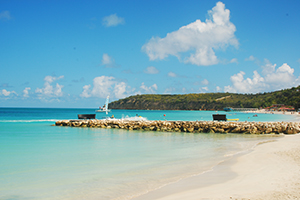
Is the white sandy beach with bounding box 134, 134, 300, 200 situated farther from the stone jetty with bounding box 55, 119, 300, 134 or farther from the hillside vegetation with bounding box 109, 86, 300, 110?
the hillside vegetation with bounding box 109, 86, 300, 110

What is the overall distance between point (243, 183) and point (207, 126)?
760 inches

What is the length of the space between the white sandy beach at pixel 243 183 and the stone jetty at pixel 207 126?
14.6 m

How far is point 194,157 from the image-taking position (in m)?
11.5

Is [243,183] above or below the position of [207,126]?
below

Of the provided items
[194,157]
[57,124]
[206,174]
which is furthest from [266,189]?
[57,124]

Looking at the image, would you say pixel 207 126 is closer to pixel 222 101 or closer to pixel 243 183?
pixel 243 183

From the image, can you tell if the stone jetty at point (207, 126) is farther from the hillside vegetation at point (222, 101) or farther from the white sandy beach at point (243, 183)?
the hillside vegetation at point (222, 101)

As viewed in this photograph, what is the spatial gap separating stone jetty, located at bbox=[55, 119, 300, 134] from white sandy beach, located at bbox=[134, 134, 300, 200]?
1456cm

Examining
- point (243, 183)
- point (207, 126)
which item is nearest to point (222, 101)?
point (207, 126)

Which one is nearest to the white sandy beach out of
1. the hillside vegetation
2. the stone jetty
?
the stone jetty

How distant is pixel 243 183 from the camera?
684 cm

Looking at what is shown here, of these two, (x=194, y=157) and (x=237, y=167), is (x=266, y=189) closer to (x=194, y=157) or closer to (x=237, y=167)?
(x=237, y=167)

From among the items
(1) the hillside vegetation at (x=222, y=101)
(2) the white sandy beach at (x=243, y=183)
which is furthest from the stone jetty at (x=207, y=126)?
(1) the hillside vegetation at (x=222, y=101)

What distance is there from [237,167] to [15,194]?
714 cm
